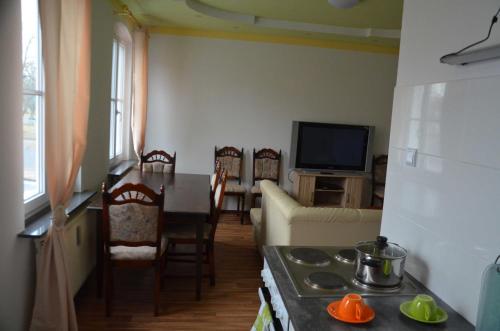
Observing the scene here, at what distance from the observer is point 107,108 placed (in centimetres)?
349

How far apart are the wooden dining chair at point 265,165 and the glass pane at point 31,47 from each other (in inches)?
134

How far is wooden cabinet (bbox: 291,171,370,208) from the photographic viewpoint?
17.3ft

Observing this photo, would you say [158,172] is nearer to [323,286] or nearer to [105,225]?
[105,225]

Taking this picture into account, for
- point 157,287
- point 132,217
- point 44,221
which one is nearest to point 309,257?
point 132,217

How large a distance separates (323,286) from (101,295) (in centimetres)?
220

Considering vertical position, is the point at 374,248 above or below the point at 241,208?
above

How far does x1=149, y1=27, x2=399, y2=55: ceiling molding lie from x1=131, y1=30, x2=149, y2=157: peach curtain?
1.57 ft

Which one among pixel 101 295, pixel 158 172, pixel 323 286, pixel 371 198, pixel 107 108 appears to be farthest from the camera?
pixel 371 198

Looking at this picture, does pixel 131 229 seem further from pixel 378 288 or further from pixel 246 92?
pixel 246 92

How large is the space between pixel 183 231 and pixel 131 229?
60cm

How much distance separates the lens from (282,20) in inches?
182

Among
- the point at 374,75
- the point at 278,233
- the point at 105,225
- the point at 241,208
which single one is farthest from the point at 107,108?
the point at 374,75

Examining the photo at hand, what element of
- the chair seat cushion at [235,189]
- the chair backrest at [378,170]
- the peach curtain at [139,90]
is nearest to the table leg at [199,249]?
the chair seat cushion at [235,189]

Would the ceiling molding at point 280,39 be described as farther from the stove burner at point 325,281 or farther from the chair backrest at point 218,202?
the stove burner at point 325,281
